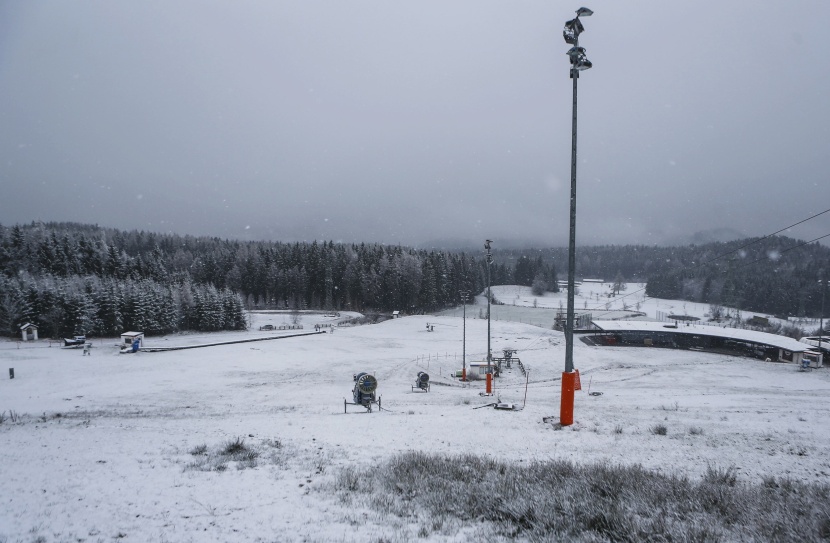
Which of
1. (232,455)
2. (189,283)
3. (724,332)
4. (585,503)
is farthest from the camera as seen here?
(189,283)

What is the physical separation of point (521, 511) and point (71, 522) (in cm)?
728

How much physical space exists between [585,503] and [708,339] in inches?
2579

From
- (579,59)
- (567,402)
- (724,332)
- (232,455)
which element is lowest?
(724,332)

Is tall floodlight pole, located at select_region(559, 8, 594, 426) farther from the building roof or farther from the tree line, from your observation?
the tree line

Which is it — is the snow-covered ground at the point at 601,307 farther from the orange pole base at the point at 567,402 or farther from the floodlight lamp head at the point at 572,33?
the floodlight lamp head at the point at 572,33

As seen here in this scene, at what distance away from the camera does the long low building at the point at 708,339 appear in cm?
4975

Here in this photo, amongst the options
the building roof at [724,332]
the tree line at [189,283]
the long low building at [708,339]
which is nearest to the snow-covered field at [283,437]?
the building roof at [724,332]

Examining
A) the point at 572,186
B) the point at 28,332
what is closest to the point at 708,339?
the point at 572,186

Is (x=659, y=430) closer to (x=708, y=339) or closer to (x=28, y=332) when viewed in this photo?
(x=708, y=339)

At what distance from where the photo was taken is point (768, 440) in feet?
41.9

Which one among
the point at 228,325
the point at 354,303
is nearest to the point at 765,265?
the point at 354,303

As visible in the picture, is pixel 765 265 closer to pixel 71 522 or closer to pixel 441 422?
pixel 441 422

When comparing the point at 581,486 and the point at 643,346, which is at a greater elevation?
the point at 581,486

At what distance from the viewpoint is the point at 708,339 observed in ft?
193
